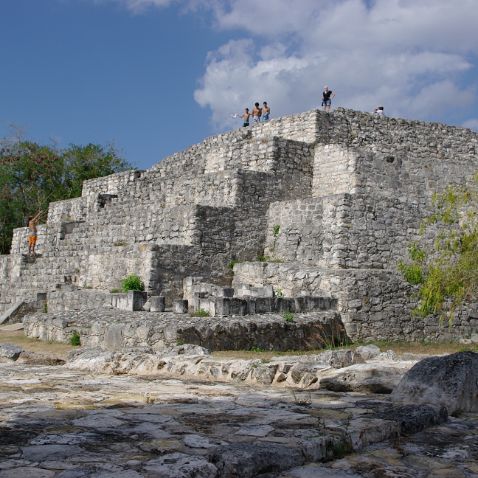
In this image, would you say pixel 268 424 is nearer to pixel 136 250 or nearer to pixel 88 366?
pixel 88 366

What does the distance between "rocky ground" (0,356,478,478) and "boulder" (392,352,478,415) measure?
180 mm

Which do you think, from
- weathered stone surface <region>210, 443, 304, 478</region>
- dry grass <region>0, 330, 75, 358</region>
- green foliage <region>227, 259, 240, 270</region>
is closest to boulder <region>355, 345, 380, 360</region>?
weathered stone surface <region>210, 443, 304, 478</region>

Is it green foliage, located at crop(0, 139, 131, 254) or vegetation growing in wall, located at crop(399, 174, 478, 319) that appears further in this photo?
green foliage, located at crop(0, 139, 131, 254)

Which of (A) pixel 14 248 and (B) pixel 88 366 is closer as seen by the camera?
(B) pixel 88 366

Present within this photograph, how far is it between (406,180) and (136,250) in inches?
303

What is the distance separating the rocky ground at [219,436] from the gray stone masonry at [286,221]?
376 inches

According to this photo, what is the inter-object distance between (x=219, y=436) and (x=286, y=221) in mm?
13838

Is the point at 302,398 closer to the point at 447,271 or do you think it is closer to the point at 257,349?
the point at 257,349

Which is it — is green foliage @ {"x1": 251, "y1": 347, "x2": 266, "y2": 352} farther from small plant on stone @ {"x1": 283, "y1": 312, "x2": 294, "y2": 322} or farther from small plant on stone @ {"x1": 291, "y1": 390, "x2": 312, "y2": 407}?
small plant on stone @ {"x1": 291, "y1": 390, "x2": 312, "y2": 407}

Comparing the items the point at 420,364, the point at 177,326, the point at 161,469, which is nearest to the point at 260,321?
the point at 177,326

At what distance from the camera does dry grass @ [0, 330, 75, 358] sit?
1412cm

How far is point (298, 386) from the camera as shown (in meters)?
A: 7.64

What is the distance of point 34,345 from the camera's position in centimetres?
1538

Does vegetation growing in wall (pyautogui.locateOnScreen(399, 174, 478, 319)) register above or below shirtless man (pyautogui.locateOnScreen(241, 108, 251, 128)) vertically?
below
